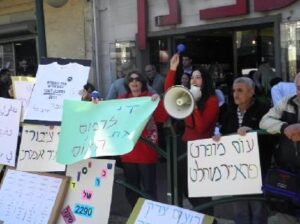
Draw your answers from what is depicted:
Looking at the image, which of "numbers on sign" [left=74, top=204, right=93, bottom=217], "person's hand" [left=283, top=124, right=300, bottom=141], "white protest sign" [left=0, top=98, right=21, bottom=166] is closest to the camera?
"person's hand" [left=283, top=124, right=300, bottom=141]

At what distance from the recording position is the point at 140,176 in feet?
16.0

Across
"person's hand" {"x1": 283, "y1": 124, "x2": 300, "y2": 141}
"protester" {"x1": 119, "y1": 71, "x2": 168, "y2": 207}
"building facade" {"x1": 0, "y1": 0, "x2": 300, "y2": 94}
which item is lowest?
"protester" {"x1": 119, "y1": 71, "x2": 168, "y2": 207}

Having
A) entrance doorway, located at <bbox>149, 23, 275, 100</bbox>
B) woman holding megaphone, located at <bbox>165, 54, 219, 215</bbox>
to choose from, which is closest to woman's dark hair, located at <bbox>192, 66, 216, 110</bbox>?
woman holding megaphone, located at <bbox>165, 54, 219, 215</bbox>

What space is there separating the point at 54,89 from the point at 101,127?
0.78m

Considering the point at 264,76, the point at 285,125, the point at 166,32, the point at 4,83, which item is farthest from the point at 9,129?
the point at 166,32

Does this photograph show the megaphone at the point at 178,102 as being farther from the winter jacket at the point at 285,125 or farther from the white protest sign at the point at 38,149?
the white protest sign at the point at 38,149

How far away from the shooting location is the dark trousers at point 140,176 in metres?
4.79

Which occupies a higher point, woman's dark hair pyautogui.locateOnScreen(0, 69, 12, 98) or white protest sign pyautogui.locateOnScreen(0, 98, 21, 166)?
woman's dark hair pyautogui.locateOnScreen(0, 69, 12, 98)

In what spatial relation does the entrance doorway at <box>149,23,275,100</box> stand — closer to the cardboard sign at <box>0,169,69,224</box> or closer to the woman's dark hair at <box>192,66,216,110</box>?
the woman's dark hair at <box>192,66,216,110</box>

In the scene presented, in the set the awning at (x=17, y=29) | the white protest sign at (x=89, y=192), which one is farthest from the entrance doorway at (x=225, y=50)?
the white protest sign at (x=89, y=192)

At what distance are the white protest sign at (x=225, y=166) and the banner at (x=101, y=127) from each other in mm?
442

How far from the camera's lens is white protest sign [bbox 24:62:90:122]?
14.7 ft

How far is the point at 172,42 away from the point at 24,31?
442 centimetres

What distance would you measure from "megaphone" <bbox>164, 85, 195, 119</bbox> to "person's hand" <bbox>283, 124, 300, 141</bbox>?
72 cm
